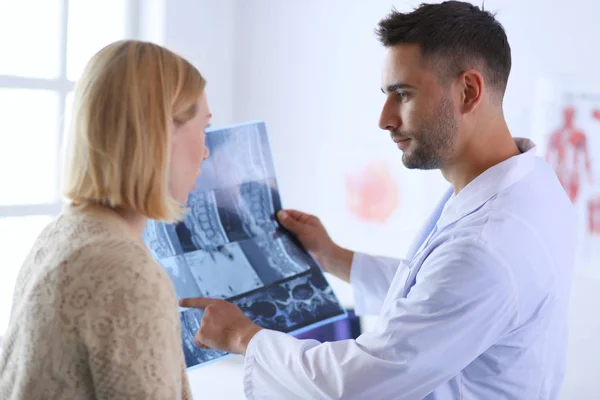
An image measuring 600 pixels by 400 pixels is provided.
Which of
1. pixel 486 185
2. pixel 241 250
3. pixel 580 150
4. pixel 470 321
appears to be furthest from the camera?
pixel 580 150

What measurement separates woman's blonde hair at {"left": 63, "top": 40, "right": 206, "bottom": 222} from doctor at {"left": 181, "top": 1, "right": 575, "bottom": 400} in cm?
46

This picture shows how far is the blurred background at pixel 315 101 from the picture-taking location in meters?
2.06

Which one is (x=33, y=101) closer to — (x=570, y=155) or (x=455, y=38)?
(x=455, y=38)

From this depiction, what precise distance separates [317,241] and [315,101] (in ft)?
3.31

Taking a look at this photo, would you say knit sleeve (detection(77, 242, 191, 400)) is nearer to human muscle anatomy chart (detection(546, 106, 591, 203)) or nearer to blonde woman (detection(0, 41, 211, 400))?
blonde woman (detection(0, 41, 211, 400))

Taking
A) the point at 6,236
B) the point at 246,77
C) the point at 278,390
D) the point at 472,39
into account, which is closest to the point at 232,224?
the point at 278,390

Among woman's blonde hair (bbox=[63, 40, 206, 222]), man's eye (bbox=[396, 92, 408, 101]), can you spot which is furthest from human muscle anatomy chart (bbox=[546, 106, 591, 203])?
woman's blonde hair (bbox=[63, 40, 206, 222])

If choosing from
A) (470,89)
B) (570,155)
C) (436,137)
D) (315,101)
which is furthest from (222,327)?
(315,101)

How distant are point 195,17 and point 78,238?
169cm

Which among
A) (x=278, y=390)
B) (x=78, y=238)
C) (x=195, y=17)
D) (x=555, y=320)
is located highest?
(x=195, y=17)

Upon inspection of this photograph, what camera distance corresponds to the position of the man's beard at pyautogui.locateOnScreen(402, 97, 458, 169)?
4.43 feet

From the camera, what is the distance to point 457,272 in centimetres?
115

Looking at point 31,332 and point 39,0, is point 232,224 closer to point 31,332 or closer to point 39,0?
point 31,332

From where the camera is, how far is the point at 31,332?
0.83m
